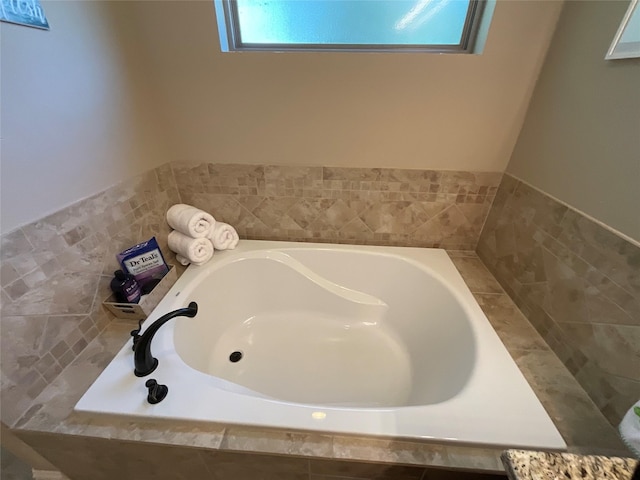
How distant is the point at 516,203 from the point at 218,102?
1.36 meters

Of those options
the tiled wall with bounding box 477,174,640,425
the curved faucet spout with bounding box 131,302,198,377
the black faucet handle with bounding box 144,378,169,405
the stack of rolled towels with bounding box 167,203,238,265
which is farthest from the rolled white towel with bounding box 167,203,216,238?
the tiled wall with bounding box 477,174,640,425

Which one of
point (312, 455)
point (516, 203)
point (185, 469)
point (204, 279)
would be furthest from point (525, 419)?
point (204, 279)

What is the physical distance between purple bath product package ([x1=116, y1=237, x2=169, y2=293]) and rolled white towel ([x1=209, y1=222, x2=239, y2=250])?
0.26m

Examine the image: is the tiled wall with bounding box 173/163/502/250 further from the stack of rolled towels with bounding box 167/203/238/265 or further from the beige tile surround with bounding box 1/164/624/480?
the stack of rolled towels with bounding box 167/203/238/265

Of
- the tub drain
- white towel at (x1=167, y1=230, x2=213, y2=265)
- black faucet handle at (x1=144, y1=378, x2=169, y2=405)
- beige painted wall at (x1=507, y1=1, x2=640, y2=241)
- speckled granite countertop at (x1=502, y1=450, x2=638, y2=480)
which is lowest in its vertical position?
the tub drain

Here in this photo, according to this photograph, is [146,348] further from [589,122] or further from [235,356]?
[589,122]

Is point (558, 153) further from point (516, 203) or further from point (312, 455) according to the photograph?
point (312, 455)

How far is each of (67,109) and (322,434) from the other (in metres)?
1.21

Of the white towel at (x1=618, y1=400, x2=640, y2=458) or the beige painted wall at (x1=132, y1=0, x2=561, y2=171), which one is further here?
the beige painted wall at (x1=132, y1=0, x2=561, y2=171)

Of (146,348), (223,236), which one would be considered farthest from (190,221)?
(146,348)

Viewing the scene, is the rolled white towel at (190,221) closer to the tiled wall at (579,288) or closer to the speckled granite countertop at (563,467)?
the speckled granite countertop at (563,467)

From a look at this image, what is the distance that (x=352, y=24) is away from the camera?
1112 millimetres

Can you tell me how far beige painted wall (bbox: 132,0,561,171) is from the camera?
3.37 ft

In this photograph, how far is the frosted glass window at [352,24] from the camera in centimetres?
108
